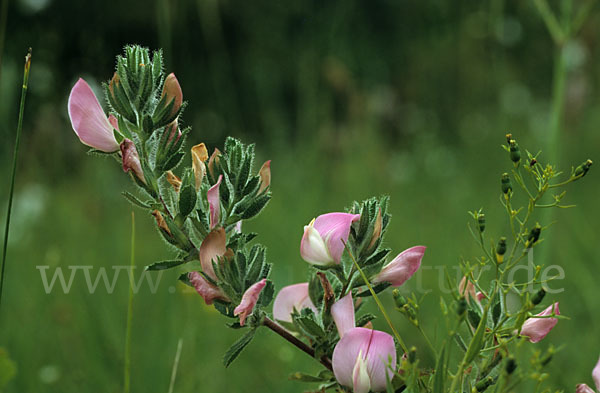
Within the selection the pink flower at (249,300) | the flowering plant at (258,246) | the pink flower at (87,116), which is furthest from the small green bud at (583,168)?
the pink flower at (87,116)

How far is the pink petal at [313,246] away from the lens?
1.69 feet

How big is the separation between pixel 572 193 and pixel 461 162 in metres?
0.58

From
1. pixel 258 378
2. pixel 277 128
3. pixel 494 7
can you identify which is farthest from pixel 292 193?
pixel 494 7

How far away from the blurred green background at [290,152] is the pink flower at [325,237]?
0.62 m

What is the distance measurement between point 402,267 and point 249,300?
116 mm

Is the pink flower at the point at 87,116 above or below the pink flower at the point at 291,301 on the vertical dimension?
above

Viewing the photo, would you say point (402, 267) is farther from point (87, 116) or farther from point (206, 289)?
point (87, 116)

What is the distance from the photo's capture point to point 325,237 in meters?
0.53

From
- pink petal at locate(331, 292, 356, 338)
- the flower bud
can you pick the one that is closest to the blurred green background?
the flower bud

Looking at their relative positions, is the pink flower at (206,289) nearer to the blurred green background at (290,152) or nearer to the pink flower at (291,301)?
the pink flower at (291,301)

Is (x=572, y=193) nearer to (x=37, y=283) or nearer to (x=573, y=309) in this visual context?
(x=573, y=309)

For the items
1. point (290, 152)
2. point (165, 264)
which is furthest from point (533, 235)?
point (290, 152)

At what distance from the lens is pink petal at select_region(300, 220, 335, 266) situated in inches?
20.3

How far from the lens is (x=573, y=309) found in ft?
5.72
